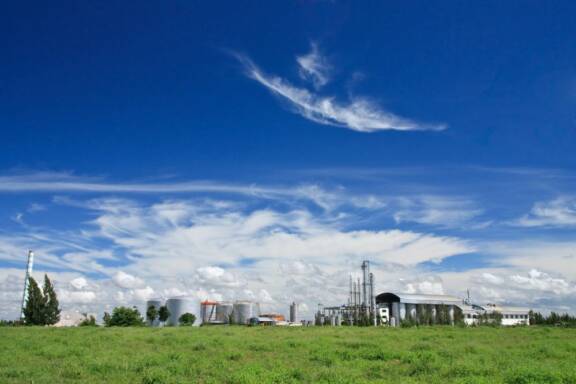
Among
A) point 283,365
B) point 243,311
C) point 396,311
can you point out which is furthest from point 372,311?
point 283,365

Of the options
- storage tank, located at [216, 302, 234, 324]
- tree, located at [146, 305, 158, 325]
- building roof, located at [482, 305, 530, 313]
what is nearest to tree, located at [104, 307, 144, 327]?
tree, located at [146, 305, 158, 325]

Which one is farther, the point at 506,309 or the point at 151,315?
the point at 506,309

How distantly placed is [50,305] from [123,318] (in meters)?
12.8

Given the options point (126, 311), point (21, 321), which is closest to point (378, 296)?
point (126, 311)

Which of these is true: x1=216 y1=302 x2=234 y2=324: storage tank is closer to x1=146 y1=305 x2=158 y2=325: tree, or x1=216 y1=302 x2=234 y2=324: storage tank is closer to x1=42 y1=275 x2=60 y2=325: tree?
x1=146 y1=305 x2=158 y2=325: tree

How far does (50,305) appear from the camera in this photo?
74.8 meters

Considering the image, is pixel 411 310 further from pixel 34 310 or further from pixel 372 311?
pixel 34 310

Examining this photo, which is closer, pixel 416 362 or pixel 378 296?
pixel 416 362

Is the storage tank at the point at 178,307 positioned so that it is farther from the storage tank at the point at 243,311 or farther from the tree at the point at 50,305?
the tree at the point at 50,305

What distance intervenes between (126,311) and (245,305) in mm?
60832

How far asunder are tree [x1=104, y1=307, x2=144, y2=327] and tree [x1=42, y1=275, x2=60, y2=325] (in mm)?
9815

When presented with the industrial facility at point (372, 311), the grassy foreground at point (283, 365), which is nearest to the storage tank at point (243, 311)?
the industrial facility at point (372, 311)

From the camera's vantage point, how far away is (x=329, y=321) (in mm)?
104062

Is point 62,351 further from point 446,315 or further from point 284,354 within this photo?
point 446,315
